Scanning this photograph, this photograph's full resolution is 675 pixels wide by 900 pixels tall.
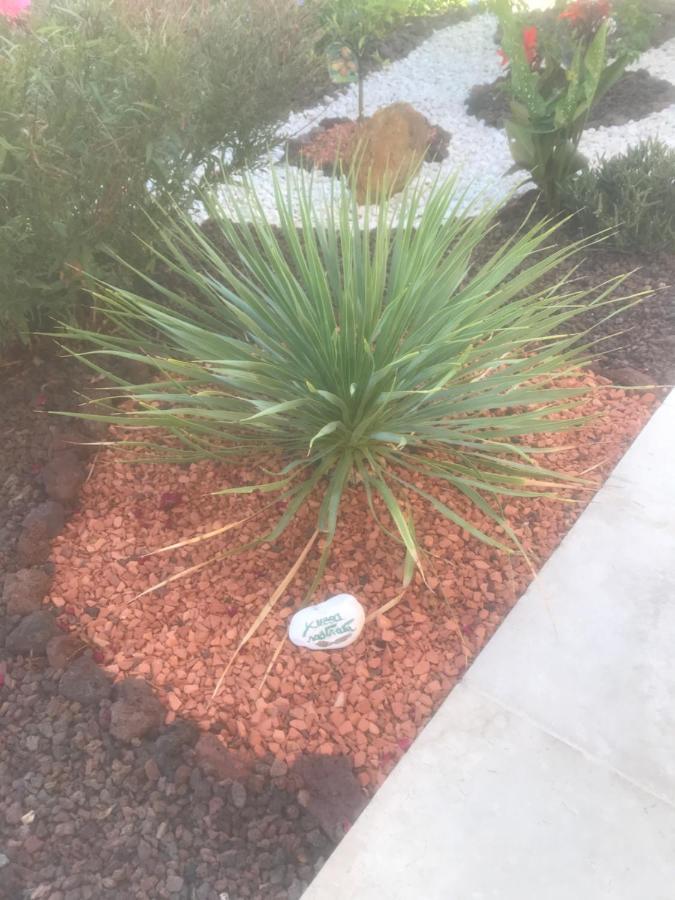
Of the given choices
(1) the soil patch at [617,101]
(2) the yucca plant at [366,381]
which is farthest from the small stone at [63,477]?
(1) the soil patch at [617,101]

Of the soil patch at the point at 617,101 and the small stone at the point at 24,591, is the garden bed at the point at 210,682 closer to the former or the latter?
the small stone at the point at 24,591

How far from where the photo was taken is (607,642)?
1.89 metres

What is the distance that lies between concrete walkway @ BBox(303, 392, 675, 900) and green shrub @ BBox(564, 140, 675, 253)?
1796 millimetres

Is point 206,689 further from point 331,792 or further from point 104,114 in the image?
point 104,114

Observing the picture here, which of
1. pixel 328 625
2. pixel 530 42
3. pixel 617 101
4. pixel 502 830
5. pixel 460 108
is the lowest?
pixel 502 830

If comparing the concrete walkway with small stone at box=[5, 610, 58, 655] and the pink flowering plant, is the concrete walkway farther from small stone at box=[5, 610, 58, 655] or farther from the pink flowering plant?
the pink flowering plant

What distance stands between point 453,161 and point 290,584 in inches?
143

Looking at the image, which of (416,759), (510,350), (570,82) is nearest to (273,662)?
(416,759)

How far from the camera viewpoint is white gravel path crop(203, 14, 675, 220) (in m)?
4.55

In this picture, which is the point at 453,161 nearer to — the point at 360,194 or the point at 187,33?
the point at 360,194

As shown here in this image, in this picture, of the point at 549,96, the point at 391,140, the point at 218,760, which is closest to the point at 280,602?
the point at 218,760

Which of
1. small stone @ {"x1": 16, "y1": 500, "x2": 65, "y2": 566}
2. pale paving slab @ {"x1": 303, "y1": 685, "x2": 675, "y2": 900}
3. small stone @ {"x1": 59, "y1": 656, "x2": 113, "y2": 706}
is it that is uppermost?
small stone @ {"x1": 16, "y1": 500, "x2": 65, "y2": 566}

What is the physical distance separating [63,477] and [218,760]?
1039mm

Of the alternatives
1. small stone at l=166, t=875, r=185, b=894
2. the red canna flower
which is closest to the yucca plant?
small stone at l=166, t=875, r=185, b=894
